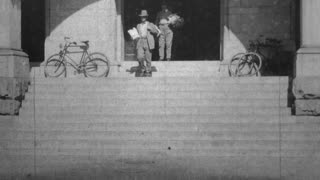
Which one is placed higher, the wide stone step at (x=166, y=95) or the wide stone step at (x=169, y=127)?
the wide stone step at (x=166, y=95)

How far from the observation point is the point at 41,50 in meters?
19.5

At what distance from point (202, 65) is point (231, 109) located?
5064 mm

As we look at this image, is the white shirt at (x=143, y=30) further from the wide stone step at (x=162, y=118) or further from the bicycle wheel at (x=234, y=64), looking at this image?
the wide stone step at (x=162, y=118)

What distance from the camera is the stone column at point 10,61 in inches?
555

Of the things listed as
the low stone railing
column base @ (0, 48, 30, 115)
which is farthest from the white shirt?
the low stone railing

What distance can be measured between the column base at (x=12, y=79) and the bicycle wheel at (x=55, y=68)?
302cm

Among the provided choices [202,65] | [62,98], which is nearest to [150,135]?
[62,98]

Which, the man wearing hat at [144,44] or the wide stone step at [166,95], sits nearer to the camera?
the wide stone step at [166,95]

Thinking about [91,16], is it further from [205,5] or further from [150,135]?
[150,135]

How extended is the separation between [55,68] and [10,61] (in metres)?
3.85

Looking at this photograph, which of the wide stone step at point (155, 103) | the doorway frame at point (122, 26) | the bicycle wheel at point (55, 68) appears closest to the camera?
the wide stone step at point (155, 103)

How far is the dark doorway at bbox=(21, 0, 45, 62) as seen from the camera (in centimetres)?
1939

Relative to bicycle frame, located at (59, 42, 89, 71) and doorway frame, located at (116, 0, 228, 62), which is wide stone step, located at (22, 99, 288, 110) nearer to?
bicycle frame, located at (59, 42, 89, 71)

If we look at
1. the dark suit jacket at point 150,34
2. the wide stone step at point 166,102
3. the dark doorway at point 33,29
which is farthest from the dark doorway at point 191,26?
the wide stone step at point 166,102
